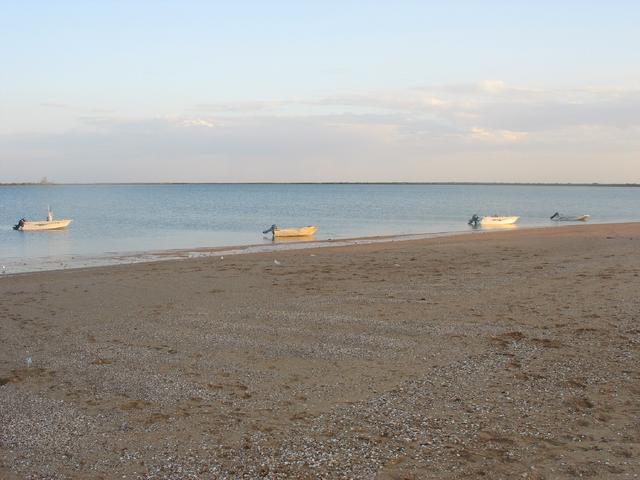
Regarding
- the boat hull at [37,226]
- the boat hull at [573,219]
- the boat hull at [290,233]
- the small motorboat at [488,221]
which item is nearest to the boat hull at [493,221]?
the small motorboat at [488,221]

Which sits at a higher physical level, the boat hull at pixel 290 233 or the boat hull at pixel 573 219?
the boat hull at pixel 290 233

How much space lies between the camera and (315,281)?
1717 cm

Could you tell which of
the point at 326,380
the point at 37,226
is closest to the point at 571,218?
the point at 37,226

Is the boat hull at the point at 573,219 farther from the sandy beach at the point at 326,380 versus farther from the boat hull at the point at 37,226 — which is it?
the boat hull at the point at 37,226

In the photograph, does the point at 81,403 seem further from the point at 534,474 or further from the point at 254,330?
the point at 534,474

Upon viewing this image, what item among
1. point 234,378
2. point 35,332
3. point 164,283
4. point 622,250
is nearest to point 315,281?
point 164,283

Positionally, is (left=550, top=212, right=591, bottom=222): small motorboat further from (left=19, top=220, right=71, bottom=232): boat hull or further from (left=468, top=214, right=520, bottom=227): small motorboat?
(left=19, top=220, right=71, bottom=232): boat hull

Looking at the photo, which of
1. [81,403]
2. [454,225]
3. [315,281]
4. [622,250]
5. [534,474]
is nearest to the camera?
[534,474]

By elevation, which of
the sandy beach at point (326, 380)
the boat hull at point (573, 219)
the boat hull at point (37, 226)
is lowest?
the boat hull at point (573, 219)

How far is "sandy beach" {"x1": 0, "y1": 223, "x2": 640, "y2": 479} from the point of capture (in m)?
A: 5.71

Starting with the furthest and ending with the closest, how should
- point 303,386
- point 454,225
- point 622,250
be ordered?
point 454,225 < point 622,250 < point 303,386

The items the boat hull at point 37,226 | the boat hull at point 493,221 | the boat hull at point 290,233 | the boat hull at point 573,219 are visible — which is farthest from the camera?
the boat hull at point 573,219

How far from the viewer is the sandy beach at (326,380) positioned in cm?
571

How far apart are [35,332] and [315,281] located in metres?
7.68
